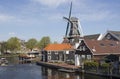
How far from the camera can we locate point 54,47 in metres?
87.6

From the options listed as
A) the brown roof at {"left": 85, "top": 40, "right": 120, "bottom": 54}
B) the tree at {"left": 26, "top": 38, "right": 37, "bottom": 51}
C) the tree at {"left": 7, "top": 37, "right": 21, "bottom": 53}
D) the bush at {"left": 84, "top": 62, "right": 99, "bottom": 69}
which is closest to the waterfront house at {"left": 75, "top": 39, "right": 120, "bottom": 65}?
the brown roof at {"left": 85, "top": 40, "right": 120, "bottom": 54}

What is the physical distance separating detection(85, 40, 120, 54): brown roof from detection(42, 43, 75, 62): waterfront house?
60.8 feet

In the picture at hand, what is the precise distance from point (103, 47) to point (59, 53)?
981 inches

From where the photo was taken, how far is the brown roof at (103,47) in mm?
61325

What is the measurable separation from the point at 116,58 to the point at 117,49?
329 inches

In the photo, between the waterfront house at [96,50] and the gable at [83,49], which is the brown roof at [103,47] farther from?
the gable at [83,49]

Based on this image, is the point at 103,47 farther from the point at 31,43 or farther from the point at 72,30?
the point at 31,43

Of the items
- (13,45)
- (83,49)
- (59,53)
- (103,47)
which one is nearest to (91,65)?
(103,47)

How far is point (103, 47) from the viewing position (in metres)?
62.9

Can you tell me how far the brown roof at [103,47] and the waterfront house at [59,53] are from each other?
18544mm

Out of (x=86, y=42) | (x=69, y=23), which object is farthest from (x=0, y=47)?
(x=86, y=42)

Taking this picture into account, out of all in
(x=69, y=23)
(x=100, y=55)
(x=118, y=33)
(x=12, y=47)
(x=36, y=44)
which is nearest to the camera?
(x=100, y=55)

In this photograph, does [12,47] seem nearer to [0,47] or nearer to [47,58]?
[0,47]

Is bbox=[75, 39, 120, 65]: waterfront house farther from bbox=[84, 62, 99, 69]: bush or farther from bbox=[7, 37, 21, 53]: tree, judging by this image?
bbox=[7, 37, 21, 53]: tree
